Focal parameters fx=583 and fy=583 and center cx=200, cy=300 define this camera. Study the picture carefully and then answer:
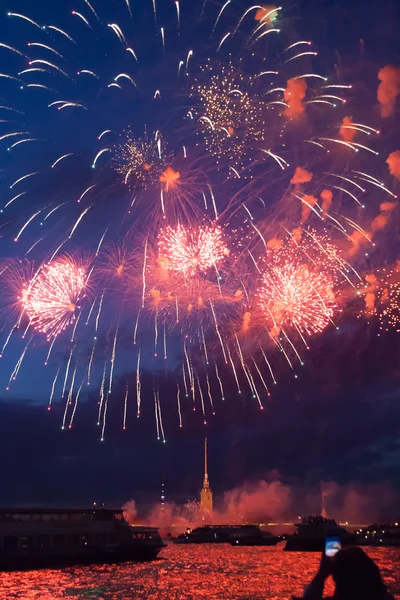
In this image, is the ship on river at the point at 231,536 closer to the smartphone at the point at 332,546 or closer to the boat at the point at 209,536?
the boat at the point at 209,536

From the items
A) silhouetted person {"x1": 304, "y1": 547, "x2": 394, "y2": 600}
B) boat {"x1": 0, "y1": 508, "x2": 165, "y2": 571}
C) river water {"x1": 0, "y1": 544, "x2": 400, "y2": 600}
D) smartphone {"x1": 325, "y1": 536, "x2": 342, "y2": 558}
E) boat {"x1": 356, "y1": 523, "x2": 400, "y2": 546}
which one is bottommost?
silhouetted person {"x1": 304, "y1": 547, "x2": 394, "y2": 600}

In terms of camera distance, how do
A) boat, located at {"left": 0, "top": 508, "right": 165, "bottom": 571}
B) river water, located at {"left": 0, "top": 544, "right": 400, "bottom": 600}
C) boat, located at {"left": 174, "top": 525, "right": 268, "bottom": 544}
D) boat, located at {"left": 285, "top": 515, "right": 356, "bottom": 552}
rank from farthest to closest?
1. boat, located at {"left": 174, "top": 525, "right": 268, "bottom": 544}
2. boat, located at {"left": 285, "top": 515, "right": 356, "bottom": 552}
3. boat, located at {"left": 0, "top": 508, "right": 165, "bottom": 571}
4. river water, located at {"left": 0, "top": 544, "right": 400, "bottom": 600}

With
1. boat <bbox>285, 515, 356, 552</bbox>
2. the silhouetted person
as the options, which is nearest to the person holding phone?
the silhouetted person

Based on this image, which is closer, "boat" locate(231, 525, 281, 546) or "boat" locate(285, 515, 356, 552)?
"boat" locate(285, 515, 356, 552)

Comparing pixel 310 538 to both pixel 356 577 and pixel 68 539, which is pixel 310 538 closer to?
pixel 68 539

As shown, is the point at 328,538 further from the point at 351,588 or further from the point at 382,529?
the point at 382,529

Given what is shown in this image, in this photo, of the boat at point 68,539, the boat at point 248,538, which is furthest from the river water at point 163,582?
the boat at point 248,538

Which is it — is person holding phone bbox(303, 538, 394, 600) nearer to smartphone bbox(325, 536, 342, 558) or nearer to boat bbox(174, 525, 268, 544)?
smartphone bbox(325, 536, 342, 558)

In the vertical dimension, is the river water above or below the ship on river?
below
